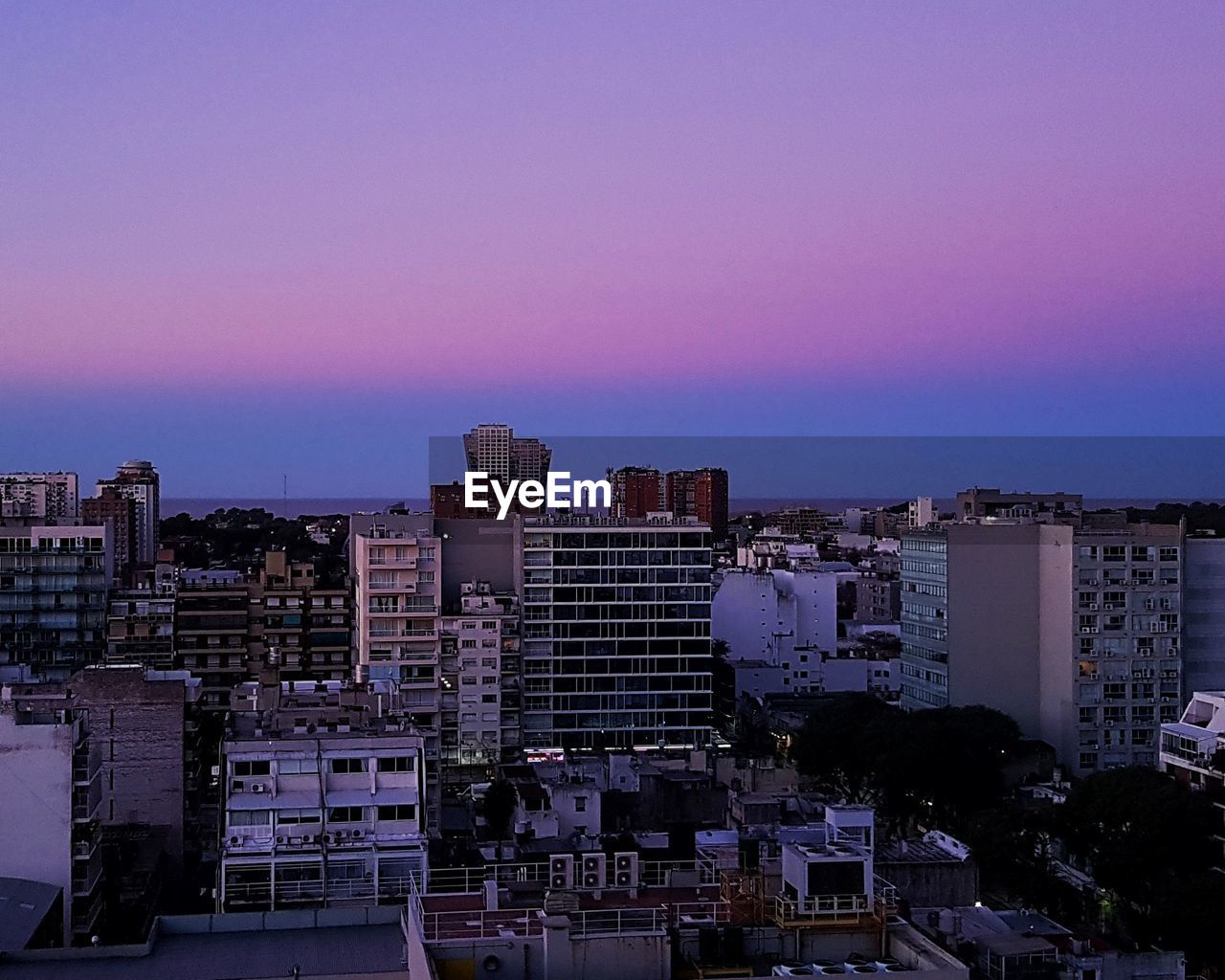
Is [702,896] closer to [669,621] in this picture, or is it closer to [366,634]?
[366,634]

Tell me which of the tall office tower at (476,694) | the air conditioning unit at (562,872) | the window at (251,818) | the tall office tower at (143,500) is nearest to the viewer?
the air conditioning unit at (562,872)

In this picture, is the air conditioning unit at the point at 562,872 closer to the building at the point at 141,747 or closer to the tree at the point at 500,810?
the building at the point at 141,747

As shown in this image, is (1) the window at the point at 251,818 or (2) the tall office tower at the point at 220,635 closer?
(1) the window at the point at 251,818

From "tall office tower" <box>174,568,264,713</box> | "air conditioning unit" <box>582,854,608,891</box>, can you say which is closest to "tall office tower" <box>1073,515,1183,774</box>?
"tall office tower" <box>174,568,264,713</box>

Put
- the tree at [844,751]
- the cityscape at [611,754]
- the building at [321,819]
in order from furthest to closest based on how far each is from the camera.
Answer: the tree at [844,751], the building at [321,819], the cityscape at [611,754]

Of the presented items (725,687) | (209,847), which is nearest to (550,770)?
(209,847)

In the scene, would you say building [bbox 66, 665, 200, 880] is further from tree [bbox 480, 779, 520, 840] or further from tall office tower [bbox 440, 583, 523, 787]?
tall office tower [bbox 440, 583, 523, 787]

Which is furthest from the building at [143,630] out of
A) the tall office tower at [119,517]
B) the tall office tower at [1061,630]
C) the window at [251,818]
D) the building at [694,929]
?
the building at [694,929]
